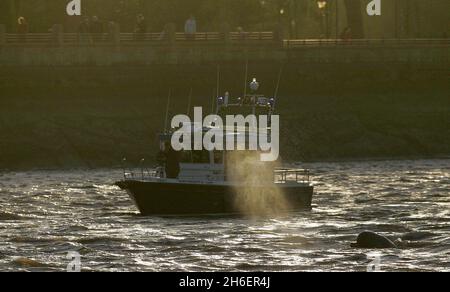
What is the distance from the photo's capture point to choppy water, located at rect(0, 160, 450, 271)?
38812 mm

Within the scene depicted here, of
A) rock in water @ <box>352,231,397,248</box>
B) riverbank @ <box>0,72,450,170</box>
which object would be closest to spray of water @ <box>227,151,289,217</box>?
rock in water @ <box>352,231,397,248</box>

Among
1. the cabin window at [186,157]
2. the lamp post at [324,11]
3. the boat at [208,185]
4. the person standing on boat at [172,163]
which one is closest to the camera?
the boat at [208,185]

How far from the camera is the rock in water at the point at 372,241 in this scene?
4156 centimetres

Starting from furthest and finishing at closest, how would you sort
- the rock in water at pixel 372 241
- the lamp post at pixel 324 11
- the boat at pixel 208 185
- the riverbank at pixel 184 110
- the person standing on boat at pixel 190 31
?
the lamp post at pixel 324 11
the person standing on boat at pixel 190 31
the riverbank at pixel 184 110
the boat at pixel 208 185
the rock in water at pixel 372 241

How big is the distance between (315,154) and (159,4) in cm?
2807

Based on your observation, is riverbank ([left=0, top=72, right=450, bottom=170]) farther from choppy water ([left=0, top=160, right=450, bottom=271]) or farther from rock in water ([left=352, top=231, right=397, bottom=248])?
rock in water ([left=352, top=231, right=397, bottom=248])

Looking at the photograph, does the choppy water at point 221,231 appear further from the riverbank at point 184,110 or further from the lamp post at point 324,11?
the lamp post at point 324,11

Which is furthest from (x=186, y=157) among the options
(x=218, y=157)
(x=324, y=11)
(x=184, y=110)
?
(x=324, y=11)

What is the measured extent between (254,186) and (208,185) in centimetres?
163

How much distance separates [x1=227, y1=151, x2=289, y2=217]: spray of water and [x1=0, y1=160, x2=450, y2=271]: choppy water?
86 cm

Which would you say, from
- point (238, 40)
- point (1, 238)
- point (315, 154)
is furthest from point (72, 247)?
point (238, 40)

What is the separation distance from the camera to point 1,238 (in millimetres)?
43344

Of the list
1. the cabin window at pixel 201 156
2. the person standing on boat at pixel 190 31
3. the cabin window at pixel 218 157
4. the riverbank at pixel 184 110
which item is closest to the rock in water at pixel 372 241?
the cabin window at pixel 218 157
